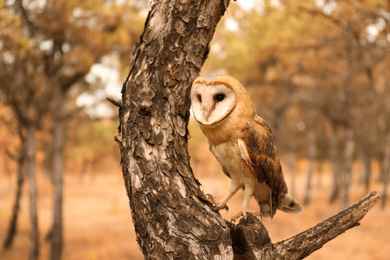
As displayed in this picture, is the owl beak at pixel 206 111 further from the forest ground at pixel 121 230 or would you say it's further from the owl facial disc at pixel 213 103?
the forest ground at pixel 121 230

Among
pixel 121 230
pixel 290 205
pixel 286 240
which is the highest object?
pixel 121 230

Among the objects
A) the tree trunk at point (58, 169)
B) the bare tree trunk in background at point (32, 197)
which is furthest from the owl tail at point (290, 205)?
the tree trunk at point (58, 169)

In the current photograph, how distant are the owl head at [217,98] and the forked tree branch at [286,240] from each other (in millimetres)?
623

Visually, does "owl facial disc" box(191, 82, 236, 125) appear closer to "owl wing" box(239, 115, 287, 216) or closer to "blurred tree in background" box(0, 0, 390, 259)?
"owl wing" box(239, 115, 287, 216)

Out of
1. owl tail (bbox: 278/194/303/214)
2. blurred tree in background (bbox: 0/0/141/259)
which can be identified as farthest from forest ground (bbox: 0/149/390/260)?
owl tail (bbox: 278/194/303/214)

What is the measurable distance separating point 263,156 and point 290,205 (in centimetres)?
47

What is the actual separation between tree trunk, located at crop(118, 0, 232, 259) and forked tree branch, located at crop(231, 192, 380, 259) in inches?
4.7

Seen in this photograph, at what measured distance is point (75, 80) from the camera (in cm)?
1155

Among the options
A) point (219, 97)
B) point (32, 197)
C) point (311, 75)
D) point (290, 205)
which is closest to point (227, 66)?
point (311, 75)

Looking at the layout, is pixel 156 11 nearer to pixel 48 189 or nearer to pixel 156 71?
pixel 156 71

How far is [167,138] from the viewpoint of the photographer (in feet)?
8.01

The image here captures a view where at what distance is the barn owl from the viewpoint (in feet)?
7.49

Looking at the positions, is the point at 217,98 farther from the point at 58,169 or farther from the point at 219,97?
the point at 58,169

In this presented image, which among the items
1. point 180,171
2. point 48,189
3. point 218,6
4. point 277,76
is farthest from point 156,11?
point 48,189
